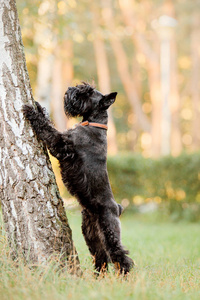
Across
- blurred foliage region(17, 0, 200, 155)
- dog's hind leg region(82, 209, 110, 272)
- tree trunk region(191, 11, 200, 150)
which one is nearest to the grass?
dog's hind leg region(82, 209, 110, 272)

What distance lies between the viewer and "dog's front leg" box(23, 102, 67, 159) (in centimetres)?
420

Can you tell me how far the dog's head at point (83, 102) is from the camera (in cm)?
503

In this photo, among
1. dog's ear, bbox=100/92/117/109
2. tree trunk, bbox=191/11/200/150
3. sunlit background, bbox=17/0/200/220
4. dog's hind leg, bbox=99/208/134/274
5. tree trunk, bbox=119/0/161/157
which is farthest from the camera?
tree trunk, bbox=191/11/200/150

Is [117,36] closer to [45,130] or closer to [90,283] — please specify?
[45,130]

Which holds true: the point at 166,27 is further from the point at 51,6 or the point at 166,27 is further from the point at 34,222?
the point at 34,222

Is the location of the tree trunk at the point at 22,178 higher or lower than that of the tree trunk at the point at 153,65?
lower

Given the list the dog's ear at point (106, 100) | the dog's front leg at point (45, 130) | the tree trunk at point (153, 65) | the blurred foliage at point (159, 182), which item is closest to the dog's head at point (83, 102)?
the dog's ear at point (106, 100)

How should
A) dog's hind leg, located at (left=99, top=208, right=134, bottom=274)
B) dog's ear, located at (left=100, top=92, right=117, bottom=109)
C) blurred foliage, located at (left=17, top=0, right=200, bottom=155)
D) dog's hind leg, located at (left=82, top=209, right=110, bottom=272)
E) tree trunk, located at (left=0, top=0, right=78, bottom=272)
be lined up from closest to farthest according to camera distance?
tree trunk, located at (left=0, top=0, right=78, bottom=272), dog's hind leg, located at (left=99, top=208, right=134, bottom=274), dog's hind leg, located at (left=82, top=209, right=110, bottom=272), dog's ear, located at (left=100, top=92, right=117, bottom=109), blurred foliage, located at (left=17, top=0, right=200, bottom=155)

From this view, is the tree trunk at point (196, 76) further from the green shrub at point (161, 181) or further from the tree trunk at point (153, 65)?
the green shrub at point (161, 181)

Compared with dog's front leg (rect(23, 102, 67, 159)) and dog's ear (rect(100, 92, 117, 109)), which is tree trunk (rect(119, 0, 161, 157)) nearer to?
dog's ear (rect(100, 92, 117, 109))

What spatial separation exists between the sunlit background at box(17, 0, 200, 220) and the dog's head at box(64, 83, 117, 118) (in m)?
0.69

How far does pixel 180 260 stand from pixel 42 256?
2975 mm

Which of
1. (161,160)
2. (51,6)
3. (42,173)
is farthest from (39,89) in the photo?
(42,173)

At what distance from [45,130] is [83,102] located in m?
0.93
